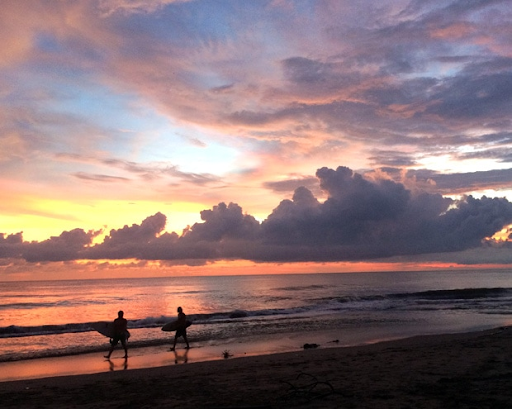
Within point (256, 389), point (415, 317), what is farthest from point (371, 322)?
point (256, 389)

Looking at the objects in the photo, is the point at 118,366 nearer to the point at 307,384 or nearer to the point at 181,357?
the point at 181,357

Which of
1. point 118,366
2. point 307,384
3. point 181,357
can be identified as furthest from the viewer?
point 181,357

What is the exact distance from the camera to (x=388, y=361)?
1191 centimetres

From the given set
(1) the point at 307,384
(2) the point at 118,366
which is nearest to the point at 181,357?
(2) the point at 118,366

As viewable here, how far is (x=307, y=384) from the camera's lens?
30.4 feet

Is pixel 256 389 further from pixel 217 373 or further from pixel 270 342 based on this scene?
pixel 270 342

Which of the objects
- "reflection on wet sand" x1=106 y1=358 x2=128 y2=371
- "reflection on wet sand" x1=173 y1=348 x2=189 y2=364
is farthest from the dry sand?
"reflection on wet sand" x1=173 y1=348 x2=189 y2=364

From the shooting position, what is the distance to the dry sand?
25.1 feet

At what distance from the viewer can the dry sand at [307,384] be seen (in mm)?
7656

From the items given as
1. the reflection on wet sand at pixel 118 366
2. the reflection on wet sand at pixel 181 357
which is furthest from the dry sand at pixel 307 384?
the reflection on wet sand at pixel 181 357

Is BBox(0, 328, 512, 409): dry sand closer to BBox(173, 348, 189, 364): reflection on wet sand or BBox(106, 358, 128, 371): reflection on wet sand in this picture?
BBox(106, 358, 128, 371): reflection on wet sand

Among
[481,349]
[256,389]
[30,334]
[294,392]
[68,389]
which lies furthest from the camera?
[30,334]

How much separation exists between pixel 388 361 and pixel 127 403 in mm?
7127

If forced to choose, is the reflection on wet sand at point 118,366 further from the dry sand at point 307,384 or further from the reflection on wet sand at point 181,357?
the reflection on wet sand at point 181,357
